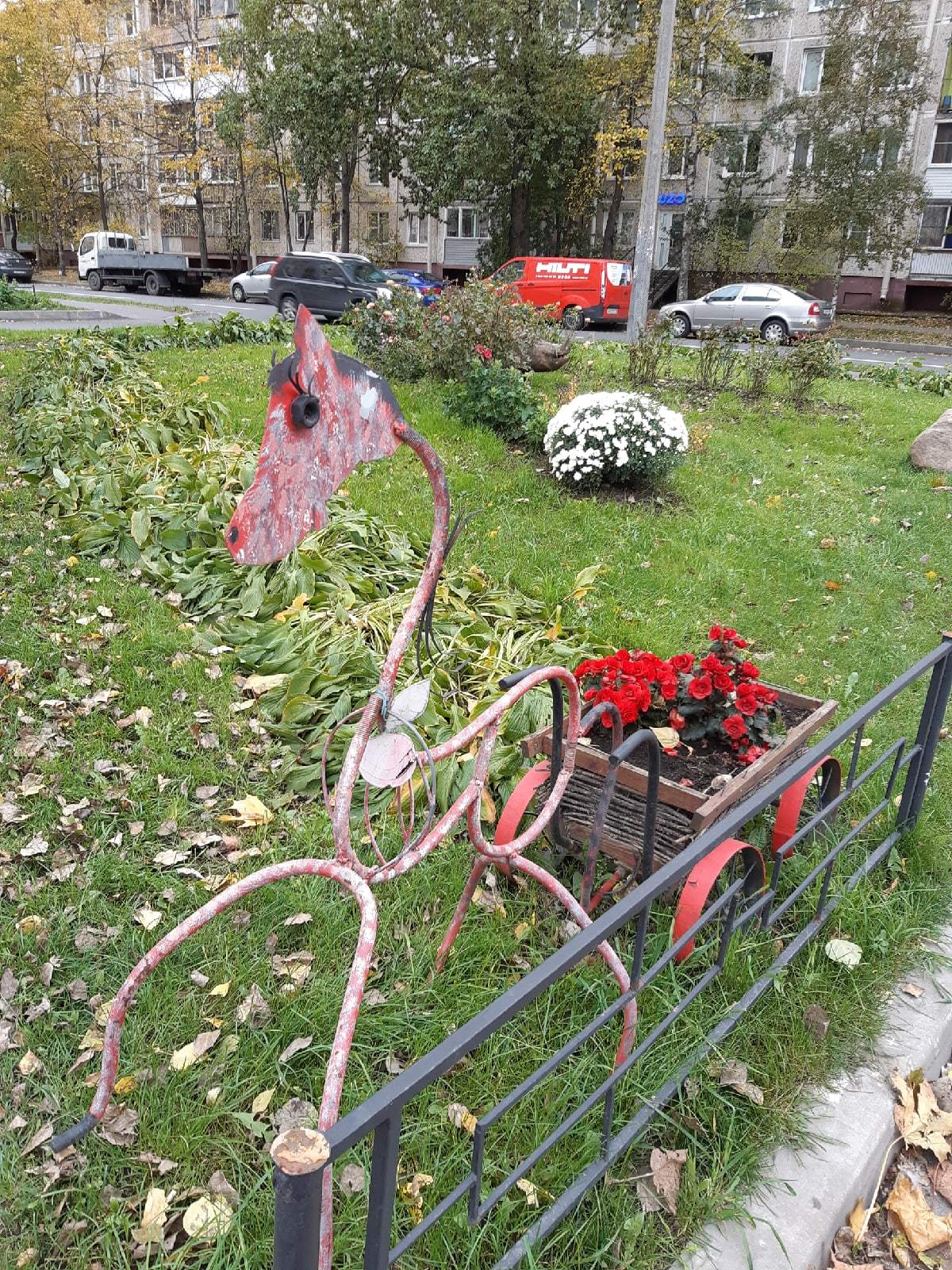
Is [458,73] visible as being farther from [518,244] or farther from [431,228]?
[431,228]

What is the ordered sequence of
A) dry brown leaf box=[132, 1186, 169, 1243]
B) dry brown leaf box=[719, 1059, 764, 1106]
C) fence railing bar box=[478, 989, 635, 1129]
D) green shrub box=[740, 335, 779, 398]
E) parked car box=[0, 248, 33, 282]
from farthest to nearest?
parked car box=[0, 248, 33, 282]
green shrub box=[740, 335, 779, 398]
dry brown leaf box=[719, 1059, 764, 1106]
dry brown leaf box=[132, 1186, 169, 1243]
fence railing bar box=[478, 989, 635, 1129]

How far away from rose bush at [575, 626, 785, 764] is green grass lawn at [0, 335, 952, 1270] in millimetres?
626

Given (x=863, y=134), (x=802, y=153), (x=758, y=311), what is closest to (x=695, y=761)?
(x=758, y=311)

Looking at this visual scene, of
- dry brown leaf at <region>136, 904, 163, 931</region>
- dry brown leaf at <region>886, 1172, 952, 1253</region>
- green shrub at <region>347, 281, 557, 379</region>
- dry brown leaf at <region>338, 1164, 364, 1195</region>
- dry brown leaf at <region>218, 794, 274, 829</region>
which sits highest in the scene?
green shrub at <region>347, 281, 557, 379</region>

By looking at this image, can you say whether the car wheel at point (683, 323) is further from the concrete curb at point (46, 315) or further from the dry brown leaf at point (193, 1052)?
the dry brown leaf at point (193, 1052)

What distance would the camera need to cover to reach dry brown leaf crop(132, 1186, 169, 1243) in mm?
1949

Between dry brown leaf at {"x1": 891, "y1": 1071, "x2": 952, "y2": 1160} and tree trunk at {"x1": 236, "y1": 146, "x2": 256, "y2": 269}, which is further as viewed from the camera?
tree trunk at {"x1": 236, "y1": 146, "x2": 256, "y2": 269}

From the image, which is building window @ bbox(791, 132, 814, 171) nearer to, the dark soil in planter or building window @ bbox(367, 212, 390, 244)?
building window @ bbox(367, 212, 390, 244)

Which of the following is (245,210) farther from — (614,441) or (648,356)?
(614,441)

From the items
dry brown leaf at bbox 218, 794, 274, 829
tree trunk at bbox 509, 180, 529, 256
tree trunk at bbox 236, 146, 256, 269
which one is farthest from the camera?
tree trunk at bbox 236, 146, 256, 269

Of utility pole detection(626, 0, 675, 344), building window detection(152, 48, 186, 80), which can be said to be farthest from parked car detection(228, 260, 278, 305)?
building window detection(152, 48, 186, 80)

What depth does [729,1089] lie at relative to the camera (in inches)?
93.3

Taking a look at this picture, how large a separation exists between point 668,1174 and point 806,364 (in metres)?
9.29

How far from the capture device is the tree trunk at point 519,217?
29109 mm
